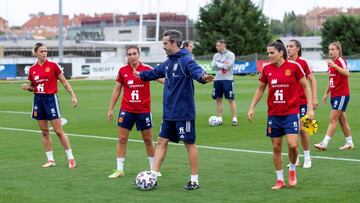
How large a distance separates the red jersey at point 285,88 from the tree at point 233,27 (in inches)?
2563

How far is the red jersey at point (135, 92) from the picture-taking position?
11.4m

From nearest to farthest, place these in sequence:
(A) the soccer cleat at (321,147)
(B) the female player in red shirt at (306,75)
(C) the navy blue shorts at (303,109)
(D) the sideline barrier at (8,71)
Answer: (B) the female player in red shirt at (306,75) < (C) the navy blue shorts at (303,109) < (A) the soccer cleat at (321,147) < (D) the sideline barrier at (8,71)

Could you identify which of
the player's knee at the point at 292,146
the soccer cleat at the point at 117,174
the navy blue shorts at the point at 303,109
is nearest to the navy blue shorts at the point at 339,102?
the navy blue shorts at the point at 303,109

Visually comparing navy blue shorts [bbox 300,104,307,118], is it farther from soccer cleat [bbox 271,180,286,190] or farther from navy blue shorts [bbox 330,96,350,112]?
soccer cleat [bbox 271,180,286,190]

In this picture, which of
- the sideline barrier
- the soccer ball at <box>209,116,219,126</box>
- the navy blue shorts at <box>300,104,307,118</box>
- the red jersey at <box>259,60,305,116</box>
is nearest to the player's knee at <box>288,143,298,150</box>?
the red jersey at <box>259,60,305,116</box>

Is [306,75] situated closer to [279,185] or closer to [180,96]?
[279,185]

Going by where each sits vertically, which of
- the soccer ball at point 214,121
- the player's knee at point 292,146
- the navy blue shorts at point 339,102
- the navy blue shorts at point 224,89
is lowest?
the soccer ball at point 214,121

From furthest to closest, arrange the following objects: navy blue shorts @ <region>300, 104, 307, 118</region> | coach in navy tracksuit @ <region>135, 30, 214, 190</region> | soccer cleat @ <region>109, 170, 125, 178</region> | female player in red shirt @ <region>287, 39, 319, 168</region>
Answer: navy blue shorts @ <region>300, 104, 307, 118</region> < female player in red shirt @ <region>287, 39, 319, 168</region> < soccer cleat @ <region>109, 170, 125, 178</region> < coach in navy tracksuit @ <region>135, 30, 214, 190</region>

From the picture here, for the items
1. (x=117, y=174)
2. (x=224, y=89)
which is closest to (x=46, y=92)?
(x=117, y=174)

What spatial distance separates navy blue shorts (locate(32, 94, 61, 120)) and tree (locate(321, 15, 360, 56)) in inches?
2668

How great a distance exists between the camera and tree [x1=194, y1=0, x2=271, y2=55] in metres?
75.8

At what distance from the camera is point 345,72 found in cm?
1385

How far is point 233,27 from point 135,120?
6524cm

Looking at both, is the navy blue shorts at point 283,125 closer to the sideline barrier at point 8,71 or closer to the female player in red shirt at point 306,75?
the female player in red shirt at point 306,75
